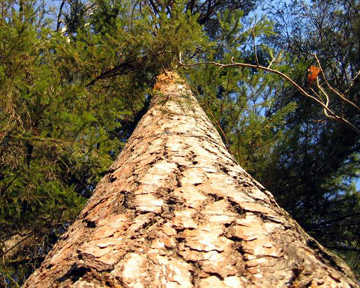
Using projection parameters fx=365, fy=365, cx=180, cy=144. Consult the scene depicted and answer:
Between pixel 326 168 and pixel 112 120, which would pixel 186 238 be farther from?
pixel 326 168

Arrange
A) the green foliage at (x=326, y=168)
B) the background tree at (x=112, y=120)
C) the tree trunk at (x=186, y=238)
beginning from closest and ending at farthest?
the tree trunk at (x=186, y=238), the background tree at (x=112, y=120), the green foliage at (x=326, y=168)

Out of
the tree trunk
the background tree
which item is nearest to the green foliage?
the background tree

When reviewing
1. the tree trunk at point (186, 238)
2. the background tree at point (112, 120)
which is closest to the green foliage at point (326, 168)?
the background tree at point (112, 120)

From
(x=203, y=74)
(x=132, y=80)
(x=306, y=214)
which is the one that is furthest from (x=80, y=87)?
(x=306, y=214)

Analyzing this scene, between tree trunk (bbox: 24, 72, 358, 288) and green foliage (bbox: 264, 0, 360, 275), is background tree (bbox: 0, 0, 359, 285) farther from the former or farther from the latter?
tree trunk (bbox: 24, 72, 358, 288)

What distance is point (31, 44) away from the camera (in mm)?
3762

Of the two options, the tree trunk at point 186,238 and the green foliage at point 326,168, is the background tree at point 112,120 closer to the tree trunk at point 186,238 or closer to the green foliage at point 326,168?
the green foliage at point 326,168

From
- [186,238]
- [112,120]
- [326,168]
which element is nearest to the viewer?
[186,238]

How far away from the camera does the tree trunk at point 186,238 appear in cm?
105

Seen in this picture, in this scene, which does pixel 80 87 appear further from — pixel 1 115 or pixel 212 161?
pixel 212 161

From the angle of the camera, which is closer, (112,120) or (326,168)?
(112,120)

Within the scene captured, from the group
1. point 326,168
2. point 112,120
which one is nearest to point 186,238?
point 112,120

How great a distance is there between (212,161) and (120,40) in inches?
130

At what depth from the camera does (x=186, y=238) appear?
4.08ft
